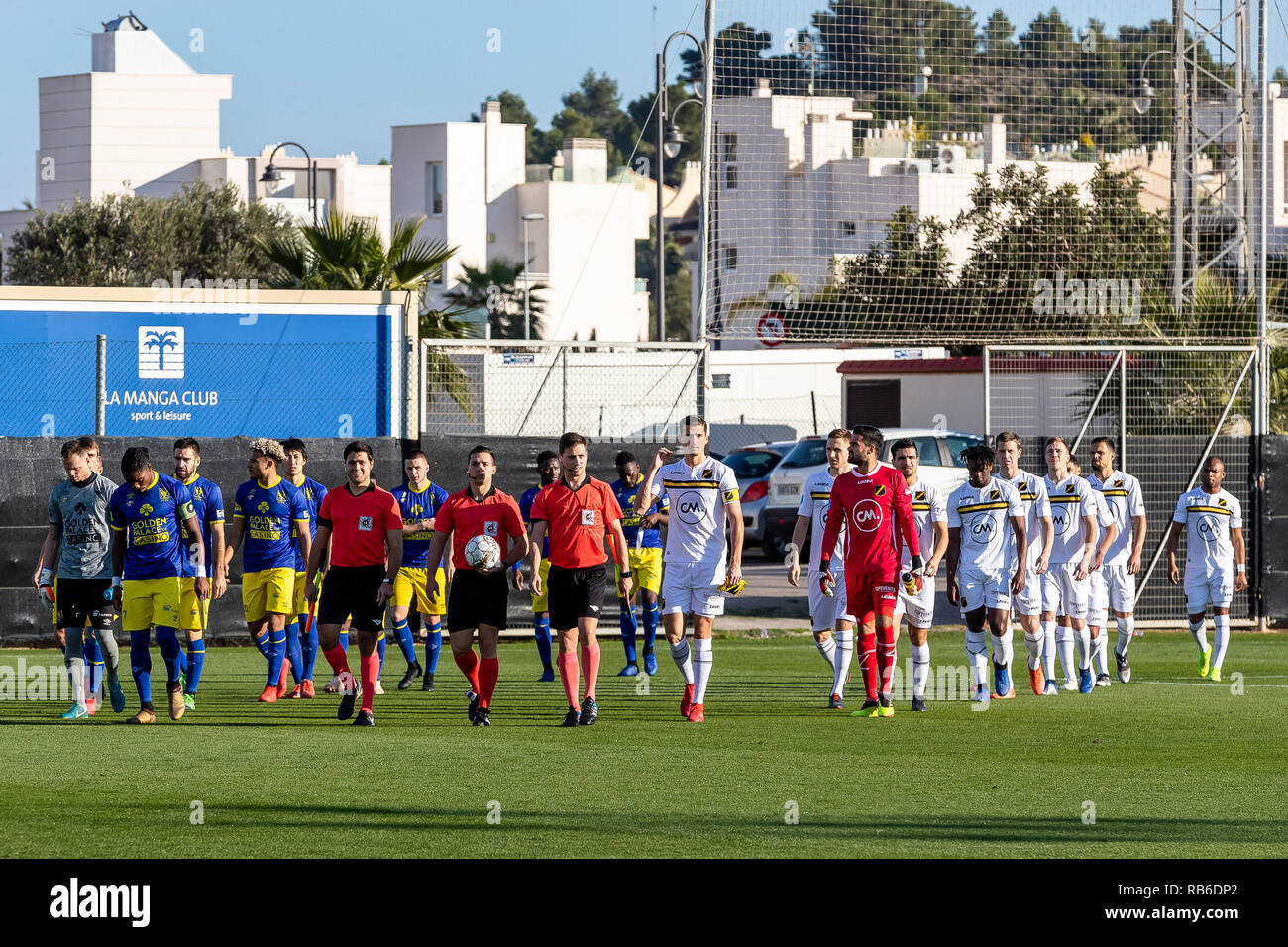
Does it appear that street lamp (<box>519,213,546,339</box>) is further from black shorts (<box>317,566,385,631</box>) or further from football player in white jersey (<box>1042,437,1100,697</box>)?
black shorts (<box>317,566,385,631</box>)

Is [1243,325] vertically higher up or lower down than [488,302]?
lower down

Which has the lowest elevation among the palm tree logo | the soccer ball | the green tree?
the soccer ball

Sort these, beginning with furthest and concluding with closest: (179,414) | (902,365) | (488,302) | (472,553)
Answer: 1. (488,302)
2. (902,365)
3. (179,414)
4. (472,553)

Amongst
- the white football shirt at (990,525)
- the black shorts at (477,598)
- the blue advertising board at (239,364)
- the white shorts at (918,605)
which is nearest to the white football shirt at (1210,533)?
the white football shirt at (990,525)

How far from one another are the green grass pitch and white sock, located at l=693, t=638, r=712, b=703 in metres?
0.29

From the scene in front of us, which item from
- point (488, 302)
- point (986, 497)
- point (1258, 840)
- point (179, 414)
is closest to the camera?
point (1258, 840)

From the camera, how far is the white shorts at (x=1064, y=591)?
52.1 feet

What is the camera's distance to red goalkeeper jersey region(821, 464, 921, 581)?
13156mm

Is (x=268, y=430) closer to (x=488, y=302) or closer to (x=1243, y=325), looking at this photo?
(x=1243, y=325)

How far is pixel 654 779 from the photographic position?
9.76 metres

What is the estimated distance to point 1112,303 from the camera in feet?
76.0

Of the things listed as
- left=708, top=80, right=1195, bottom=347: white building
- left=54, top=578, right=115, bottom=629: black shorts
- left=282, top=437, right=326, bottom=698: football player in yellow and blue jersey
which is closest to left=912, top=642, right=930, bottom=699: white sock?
left=282, top=437, right=326, bottom=698: football player in yellow and blue jersey
